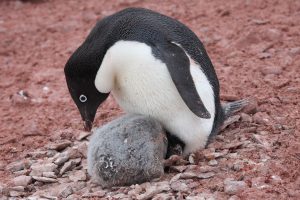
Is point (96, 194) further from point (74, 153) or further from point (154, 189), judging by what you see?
point (74, 153)

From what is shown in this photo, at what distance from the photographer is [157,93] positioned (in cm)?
344

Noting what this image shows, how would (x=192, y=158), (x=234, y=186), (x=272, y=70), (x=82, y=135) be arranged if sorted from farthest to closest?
(x=272, y=70), (x=82, y=135), (x=192, y=158), (x=234, y=186)

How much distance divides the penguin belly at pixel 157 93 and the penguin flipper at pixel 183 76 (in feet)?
0.15

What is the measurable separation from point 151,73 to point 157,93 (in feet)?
0.37

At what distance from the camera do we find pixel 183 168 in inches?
132

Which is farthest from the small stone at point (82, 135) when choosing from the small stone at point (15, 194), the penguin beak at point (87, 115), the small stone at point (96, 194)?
the small stone at point (96, 194)

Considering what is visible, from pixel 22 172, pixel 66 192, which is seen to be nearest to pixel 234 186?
pixel 66 192

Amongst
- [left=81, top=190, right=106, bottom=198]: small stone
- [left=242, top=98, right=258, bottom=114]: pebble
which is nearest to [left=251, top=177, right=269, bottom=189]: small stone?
[left=81, top=190, right=106, bottom=198]: small stone

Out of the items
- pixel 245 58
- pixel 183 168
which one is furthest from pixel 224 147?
pixel 245 58

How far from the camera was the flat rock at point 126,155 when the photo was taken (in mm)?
3242

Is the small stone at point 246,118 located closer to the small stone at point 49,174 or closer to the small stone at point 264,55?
the small stone at point 264,55

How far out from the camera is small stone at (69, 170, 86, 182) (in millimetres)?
3520

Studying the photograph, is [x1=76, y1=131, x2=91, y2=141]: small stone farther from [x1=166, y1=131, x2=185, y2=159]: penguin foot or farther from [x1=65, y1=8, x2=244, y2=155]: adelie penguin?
[x1=166, y1=131, x2=185, y2=159]: penguin foot

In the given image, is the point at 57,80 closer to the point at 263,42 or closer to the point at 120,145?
the point at 263,42
